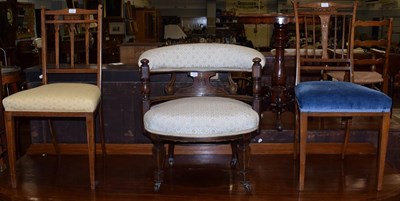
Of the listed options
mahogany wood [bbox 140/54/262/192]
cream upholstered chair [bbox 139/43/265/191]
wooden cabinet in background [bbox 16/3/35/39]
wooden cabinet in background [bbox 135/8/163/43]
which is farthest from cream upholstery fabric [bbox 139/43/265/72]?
wooden cabinet in background [bbox 135/8/163/43]

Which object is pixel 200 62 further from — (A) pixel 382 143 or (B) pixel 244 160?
(A) pixel 382 143

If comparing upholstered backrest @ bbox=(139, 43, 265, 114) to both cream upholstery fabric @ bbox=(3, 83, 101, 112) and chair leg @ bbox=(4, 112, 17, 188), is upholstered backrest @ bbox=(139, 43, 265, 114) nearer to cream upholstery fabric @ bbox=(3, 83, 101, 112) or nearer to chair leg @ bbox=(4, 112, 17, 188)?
cream upholstery fabric @ bbox=(3, 83, 101, 112)

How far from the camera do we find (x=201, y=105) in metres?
2.57

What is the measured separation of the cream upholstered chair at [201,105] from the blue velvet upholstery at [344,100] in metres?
0.30

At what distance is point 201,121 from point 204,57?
642 mm

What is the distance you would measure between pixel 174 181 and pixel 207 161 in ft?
1.45

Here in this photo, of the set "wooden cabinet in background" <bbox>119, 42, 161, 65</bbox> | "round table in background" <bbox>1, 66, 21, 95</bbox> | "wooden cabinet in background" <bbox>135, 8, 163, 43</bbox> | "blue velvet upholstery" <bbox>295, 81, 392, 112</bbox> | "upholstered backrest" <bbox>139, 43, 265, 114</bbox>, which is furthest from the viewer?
"wooden cabinet in background" <bbox>135, 8, 163, 43</bbox>

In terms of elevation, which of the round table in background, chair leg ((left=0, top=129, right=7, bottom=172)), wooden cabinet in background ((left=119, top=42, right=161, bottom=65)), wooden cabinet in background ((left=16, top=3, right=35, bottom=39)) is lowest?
chair leg ((left=0, top=129, right=7, bottom=172))

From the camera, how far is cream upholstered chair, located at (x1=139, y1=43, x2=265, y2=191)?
94.8 inches

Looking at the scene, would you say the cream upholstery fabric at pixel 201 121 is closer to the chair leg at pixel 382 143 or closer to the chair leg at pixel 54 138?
the chair leg at pixel 382 143

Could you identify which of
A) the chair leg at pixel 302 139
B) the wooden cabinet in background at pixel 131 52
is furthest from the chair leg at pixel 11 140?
the wooden cabinet in background at pixel 131 52

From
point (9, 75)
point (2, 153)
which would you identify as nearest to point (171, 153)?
point (2, 153)

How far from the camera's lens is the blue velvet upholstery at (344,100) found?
2.50m

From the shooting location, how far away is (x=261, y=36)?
53.6 ft
